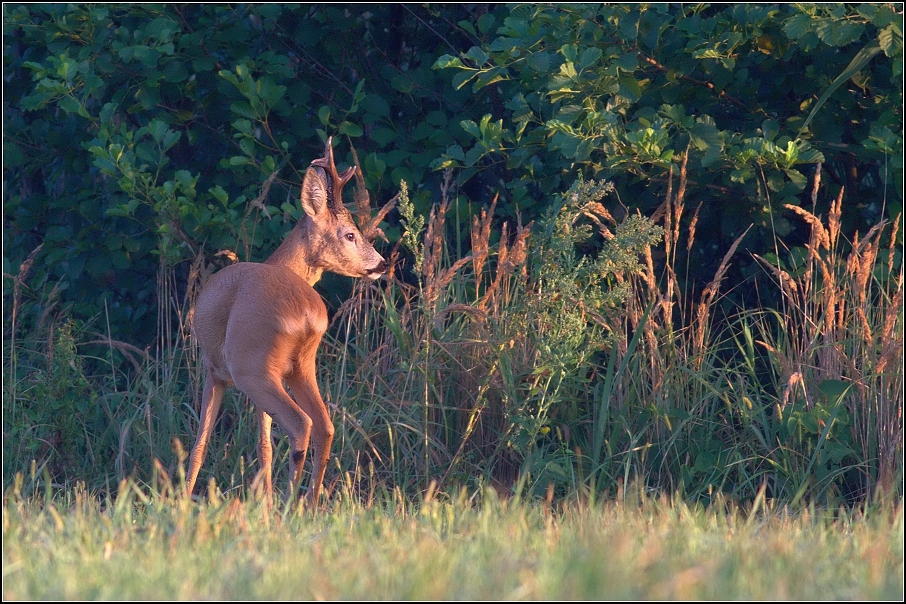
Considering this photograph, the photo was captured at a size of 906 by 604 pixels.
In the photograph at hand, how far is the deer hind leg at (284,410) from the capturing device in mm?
4969

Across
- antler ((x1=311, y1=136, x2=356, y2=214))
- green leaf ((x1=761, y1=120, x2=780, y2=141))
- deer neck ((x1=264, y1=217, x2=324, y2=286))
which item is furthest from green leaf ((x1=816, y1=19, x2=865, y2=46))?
deer neck ((x1=264, y1=217, x2=324, y2=286))

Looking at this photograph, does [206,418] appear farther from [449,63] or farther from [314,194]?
[449,63]

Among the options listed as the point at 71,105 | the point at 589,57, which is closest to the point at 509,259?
the point at 589,57

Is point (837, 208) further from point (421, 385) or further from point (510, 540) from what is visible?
point (510, 540)

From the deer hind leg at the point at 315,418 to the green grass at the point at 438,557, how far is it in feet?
3.90

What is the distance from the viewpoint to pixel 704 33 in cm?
588

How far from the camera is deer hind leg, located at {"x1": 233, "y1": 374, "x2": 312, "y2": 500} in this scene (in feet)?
16.3

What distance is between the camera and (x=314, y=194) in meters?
5.70

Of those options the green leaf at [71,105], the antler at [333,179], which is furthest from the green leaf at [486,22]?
the green leaf at [71,105]

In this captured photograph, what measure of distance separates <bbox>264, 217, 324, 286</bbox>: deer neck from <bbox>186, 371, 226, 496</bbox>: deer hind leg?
700 mm

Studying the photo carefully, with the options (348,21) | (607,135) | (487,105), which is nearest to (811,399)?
(607,135)

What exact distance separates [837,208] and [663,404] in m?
1.37

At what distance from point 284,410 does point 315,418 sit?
302mm

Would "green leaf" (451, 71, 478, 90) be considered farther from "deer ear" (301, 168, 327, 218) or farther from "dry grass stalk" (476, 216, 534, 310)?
"deer ear" (301, 168, 327, 218)
